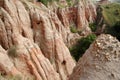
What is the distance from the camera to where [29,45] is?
39.1 m

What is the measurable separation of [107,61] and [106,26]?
343ft

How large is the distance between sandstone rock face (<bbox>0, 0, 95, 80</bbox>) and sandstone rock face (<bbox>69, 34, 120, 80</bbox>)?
2456 cm

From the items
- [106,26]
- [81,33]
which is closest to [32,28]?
[81,33]

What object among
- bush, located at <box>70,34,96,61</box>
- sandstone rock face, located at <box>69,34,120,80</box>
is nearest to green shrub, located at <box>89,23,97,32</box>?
bush, located at <box>70,34,96,61</box>

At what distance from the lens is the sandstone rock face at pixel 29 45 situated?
3684 cm

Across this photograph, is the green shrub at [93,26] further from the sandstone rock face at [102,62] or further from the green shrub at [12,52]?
the sandstone rock face at [102,62]

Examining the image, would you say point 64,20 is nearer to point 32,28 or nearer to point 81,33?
point 81,33

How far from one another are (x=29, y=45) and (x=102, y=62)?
31.1 meters

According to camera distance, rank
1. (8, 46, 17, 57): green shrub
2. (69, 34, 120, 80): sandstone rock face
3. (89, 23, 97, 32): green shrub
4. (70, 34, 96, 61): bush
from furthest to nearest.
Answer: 1. (89, 23, 97, 32): green shrub
2. (70, 34, 96, 61): bush
3. (8, 46, 17, 57): green shrub
4. (69, 34, 120, 80): sandstone rock face

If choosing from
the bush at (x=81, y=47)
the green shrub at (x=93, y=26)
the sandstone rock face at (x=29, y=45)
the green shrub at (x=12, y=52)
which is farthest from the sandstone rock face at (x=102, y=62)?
the green shrub at (x=93, y=26)

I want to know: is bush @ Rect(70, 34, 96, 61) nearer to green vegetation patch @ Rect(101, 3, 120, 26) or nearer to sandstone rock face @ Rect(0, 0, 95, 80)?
sandstone rock face @ Rect(0, 0, 95, 80)

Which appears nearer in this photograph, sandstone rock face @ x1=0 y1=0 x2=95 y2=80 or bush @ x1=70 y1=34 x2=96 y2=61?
sandstone rock face @ x1=0 y1=0 x2=95 y2=80

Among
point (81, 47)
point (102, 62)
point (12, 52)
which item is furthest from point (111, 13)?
point (102, 62)

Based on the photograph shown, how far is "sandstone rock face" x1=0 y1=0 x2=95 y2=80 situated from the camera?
36844mm
